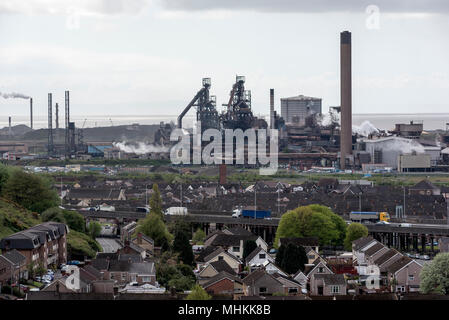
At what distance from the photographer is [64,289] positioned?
14.4 metres

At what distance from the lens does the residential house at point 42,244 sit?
18094 mm

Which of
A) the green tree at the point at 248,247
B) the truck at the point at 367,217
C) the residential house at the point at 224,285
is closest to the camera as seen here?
the residential house at the point at 224,285

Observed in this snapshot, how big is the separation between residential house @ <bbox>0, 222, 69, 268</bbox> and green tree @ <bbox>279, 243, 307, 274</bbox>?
4.56 m

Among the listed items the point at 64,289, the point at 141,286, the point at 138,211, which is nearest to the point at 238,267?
the point at 141,286

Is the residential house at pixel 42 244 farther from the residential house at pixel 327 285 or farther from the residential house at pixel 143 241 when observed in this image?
the residential house at pixel 327 285

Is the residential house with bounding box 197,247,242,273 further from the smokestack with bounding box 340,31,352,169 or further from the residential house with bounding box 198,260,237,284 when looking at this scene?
the smokestack with bounding box 340,31,352,169

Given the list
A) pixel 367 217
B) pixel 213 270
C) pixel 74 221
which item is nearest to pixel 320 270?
pixel 213 270

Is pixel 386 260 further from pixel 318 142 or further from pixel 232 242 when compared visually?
pixel 318 142

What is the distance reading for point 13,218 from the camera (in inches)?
890

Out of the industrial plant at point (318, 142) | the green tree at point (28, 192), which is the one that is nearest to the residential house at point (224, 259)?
the green tree at point (28, 192)

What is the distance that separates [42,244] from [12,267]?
2598 mm

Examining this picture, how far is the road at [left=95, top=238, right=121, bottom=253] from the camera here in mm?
23597

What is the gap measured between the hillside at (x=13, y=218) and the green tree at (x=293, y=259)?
5.73 m

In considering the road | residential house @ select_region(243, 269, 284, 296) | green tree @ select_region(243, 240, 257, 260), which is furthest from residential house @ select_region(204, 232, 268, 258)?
residential house @ select_region(243, 269, 284, 296)
